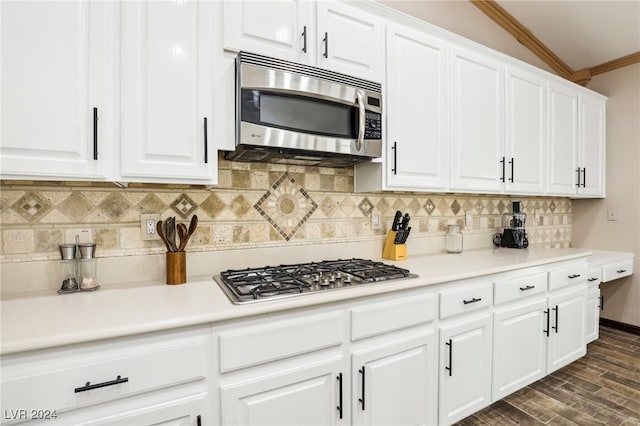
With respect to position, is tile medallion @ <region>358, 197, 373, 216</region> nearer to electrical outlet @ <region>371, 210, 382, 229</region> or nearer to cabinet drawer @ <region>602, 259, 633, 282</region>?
electrical outlet @ <region>371, 210, 382, 229</region>

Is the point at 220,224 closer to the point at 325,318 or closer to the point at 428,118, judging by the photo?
the point at 325,318

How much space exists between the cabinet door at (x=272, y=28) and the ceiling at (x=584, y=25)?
2155mm

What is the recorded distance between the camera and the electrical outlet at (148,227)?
1580mm

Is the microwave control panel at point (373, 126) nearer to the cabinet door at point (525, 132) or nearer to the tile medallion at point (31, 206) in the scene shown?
the cabinet door at point (525, 132)

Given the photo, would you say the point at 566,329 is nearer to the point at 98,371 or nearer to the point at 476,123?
the point at 476,123

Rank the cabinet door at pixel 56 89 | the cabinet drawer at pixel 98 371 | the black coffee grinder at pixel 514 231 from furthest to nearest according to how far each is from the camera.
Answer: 1. the black coffee grinder at pixel 514 231
2. the cabinet door at pixel 56 89
3. the cabinet drawer at pixel 98 371

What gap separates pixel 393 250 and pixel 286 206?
29.5 inches

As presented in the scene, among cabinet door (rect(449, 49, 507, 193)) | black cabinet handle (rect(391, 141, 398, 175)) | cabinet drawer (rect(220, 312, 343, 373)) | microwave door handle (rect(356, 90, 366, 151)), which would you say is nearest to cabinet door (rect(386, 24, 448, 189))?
black cabinet handle (rect(391, 141, 398, 175))

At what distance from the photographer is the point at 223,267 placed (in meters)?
1.76

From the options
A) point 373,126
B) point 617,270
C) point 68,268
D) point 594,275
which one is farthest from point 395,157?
point 617,270

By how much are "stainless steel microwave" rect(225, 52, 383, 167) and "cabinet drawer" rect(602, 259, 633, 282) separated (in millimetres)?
2479

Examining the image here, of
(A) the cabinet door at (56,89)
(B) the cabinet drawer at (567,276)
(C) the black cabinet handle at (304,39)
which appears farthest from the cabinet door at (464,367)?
(A) the cabinet door at (56,89)

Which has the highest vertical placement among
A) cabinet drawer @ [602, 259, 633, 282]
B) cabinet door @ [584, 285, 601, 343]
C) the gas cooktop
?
the gas cooktop

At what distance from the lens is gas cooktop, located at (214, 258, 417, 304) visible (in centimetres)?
130
